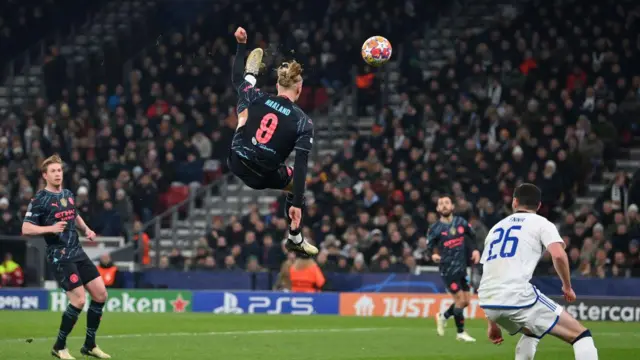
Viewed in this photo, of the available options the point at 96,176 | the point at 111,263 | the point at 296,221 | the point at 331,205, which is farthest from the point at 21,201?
the point at 296,221

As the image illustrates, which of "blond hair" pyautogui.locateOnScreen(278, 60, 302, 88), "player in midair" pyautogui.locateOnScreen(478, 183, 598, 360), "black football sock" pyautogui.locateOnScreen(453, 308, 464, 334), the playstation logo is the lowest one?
the playstation logo

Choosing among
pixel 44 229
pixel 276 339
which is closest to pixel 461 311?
pixel 276 339

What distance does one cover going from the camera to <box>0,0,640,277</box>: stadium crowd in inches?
1025

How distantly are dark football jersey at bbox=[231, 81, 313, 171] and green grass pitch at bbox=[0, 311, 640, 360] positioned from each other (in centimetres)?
407

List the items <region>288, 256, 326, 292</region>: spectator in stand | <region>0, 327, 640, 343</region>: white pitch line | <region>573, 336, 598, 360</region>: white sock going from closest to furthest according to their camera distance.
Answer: <region>573, 336, 598, 360</region>: white sock → <region>0, 327, 640, 343</region>: white pitch line → <region>288, 256, 326, 292</region>: spectator in stand

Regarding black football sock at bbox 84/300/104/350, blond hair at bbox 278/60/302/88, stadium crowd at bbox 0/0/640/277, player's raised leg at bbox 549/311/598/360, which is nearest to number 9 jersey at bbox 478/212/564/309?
player's raised leg at bbox 549/311/598/360

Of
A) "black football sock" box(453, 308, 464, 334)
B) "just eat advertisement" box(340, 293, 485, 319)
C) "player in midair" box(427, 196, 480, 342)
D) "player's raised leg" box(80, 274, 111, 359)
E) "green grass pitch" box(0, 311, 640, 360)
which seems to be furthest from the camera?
"just eat advertisement" box(340, 293, 485, 319)

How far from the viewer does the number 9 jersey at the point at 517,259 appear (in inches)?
414

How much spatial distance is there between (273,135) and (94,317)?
14.7 ft

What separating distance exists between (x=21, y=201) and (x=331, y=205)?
26.7ft

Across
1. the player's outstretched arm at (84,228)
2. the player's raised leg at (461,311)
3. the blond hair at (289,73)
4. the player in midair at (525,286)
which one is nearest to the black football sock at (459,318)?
the player's raised leg at (461,311)

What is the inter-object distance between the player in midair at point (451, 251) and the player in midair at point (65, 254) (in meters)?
6.46

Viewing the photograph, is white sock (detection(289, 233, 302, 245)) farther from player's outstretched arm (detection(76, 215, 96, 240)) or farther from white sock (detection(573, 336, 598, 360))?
player's outstretched arm (detection(76, 215, 96, 240))

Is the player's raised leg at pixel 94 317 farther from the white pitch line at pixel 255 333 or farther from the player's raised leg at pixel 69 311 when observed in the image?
the white pitch line at pixel 255 333
